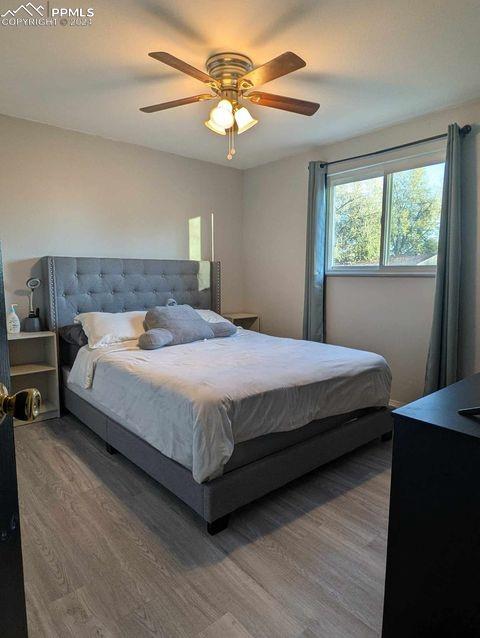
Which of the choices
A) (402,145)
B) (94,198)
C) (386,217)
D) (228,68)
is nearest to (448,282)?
(386,217)

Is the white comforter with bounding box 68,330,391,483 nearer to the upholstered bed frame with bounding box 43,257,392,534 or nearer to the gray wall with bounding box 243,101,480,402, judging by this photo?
the upholstered bed frame with bounding box 43,257,392,534

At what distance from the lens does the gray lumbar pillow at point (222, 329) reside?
340 centimetres

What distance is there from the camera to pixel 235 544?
5.59ft

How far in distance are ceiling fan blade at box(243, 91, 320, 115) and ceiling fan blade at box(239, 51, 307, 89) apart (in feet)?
0.26

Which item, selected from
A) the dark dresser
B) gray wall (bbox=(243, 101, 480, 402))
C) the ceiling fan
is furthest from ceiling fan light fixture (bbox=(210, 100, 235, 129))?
the dark dresser

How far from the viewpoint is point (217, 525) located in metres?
1.78

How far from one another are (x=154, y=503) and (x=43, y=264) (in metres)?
2.34

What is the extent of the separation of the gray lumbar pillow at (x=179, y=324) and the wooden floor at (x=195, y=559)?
1.12m

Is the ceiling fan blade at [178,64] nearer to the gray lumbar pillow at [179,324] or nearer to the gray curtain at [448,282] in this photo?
the gray lumbar pillow at [179,324]

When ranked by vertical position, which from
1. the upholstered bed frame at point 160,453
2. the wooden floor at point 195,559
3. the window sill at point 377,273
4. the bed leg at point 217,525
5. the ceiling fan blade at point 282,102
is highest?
the ceiling fan blade at point 282,102

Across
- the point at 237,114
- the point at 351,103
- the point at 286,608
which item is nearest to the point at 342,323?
the point at 351,103

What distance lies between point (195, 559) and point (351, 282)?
285cm

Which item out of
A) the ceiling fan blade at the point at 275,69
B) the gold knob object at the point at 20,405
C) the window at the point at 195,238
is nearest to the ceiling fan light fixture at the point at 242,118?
the ceiling fan blade at the point at 275,69

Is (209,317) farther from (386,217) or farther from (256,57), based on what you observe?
(256,57)
